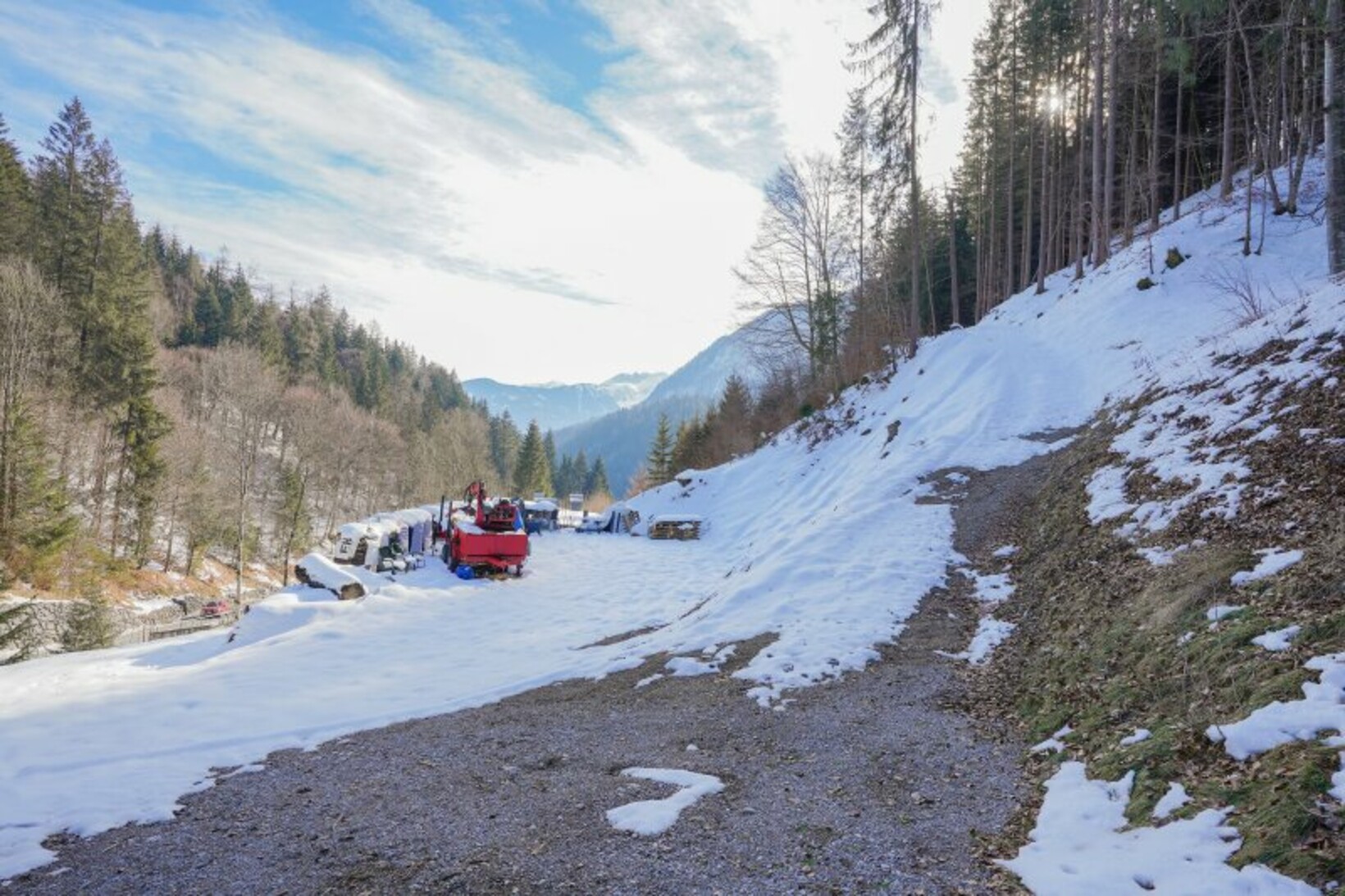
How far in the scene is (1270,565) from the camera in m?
5.59

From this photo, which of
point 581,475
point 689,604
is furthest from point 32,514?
point 581,475

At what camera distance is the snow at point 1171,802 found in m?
3.69

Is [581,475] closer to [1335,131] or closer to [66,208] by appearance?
[66,208]

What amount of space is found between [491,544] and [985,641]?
14.3 metres

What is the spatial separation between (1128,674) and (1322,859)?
9.38 ft

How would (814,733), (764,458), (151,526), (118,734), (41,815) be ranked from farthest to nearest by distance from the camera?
(151,526)
(764,458)
(118,734)
(814,733)
(41,815)

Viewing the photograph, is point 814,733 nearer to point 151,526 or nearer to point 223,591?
point 151,526

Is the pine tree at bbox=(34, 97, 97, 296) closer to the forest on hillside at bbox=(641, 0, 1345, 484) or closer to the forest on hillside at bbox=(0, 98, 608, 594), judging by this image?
the forest on hillside at bbox=(0, 98, 608, 594)

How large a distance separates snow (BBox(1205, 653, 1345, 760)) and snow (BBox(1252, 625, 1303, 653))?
1.36 feet

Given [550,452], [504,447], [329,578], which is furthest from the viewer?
[550,452]

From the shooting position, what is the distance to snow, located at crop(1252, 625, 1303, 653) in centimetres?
448

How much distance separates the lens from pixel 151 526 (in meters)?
33.8

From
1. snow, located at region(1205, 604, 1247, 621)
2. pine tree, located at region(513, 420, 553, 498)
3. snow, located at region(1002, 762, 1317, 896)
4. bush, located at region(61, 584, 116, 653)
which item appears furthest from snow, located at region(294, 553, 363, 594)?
pine tree, located at region(513, 420, 553, 498)

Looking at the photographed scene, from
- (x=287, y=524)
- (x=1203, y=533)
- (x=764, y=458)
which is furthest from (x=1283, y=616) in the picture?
(x=287, y=524)
